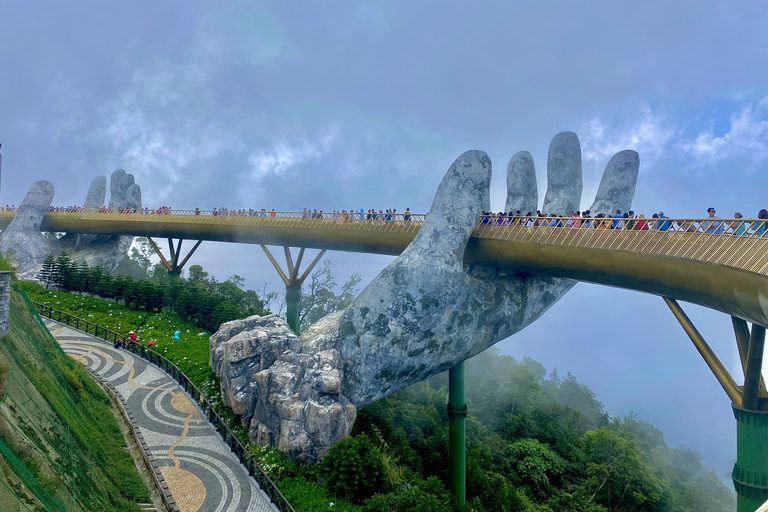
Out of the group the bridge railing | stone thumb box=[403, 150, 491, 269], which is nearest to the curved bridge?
the bridge railing

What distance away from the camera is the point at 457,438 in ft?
72.8

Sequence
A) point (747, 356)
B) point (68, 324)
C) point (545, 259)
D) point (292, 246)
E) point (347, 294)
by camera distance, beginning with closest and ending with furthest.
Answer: point (747, 356), point (545, 259), point (292, 246), point (68, 324), point (347, 294)

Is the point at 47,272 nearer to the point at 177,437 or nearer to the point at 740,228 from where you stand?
the point at 177,437

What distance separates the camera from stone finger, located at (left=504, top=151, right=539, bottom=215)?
2373 cm

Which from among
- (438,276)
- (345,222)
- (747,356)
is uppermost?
(345,222)

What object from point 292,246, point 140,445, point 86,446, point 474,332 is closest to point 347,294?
point 292,246

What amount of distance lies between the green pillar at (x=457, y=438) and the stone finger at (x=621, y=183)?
449 inches

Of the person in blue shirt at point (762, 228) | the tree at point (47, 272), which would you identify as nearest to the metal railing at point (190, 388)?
the tree at point (47, 272)

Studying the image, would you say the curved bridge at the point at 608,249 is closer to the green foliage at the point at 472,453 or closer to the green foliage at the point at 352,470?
the green foliage at the point at 472,453

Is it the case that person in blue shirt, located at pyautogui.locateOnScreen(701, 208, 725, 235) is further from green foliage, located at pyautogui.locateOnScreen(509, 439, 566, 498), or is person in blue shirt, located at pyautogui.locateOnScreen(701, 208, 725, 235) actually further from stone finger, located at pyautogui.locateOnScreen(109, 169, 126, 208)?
stone finger, located at pyautogui.locateOnScreen(109, 169, 126, 208)

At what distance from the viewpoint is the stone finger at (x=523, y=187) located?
934 inches

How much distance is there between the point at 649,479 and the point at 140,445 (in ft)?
99.8

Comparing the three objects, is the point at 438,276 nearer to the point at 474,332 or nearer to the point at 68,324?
the point at 474,332

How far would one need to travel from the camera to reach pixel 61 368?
16.7 meters
